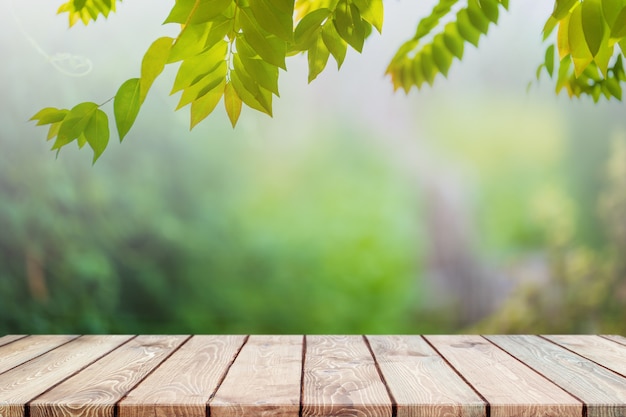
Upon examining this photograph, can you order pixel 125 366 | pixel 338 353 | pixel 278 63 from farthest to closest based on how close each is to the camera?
pixel 338 353
pixel 125 366
pixel 278 63

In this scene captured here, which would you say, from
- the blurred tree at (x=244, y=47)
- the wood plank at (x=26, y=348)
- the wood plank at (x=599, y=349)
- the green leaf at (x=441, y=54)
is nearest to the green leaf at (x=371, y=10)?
the blurred tree at (x=244, y=47)

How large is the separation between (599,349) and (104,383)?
0.97 metres

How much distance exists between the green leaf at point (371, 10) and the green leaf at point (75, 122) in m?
0.21

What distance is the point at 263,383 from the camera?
41.4 inches

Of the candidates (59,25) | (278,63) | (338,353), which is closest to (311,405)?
(338,353)

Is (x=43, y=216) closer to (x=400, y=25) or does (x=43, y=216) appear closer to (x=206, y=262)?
(x=206, y=262)

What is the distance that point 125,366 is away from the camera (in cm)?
121

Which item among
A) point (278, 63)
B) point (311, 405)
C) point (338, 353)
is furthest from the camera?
point (338, 353)

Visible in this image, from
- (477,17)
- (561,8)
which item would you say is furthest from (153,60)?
(477,17)

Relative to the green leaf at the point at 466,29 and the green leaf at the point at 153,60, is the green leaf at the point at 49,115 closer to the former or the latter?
the green leaf at the point at 153,60

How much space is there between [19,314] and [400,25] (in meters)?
2.52

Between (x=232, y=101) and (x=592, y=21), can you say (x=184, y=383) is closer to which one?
Result: (x=232, y=101)

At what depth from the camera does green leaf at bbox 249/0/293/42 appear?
1.48 feet

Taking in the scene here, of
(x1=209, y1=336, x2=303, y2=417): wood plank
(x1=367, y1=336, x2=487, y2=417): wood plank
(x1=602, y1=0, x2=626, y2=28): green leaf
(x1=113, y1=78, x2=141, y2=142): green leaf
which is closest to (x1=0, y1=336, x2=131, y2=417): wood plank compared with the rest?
(x1=209, y1=336, x2=303, y2=417): wood plank
